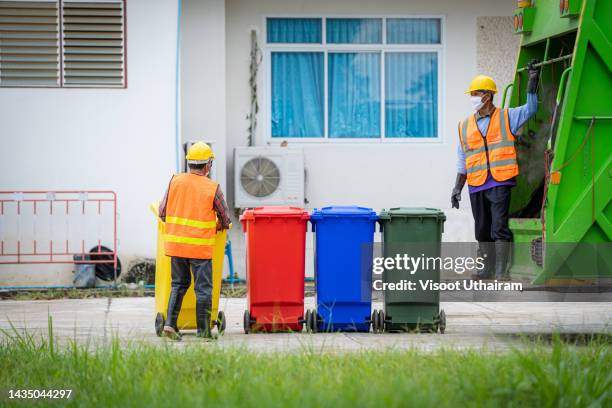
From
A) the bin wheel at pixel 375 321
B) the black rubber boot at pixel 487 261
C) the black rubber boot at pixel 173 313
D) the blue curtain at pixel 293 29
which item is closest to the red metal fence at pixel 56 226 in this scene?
the blue curtain at pixel 293 29

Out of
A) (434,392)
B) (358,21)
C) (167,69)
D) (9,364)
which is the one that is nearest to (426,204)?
(358,21)

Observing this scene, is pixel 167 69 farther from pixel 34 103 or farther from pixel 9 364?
pixel 9 364

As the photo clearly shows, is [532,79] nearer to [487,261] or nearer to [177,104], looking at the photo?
[487,261]

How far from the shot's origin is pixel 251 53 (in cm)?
1534

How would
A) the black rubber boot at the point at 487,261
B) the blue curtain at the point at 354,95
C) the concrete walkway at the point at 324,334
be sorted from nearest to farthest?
the concrete walkway at the point at 324,334 < the black rubber boot at the point at 487,261 < the blue curtain at the point at 354,95

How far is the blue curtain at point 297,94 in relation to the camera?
1546 cm

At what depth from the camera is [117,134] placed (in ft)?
48.4

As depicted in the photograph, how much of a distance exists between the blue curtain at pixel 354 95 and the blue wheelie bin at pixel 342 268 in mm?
5868

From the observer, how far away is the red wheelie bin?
9.78 metres

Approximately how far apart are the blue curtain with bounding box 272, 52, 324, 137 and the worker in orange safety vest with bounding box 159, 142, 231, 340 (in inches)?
239

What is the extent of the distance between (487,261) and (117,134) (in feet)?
20.8

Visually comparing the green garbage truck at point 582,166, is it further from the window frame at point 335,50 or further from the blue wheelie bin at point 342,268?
the window frame at point 335,50

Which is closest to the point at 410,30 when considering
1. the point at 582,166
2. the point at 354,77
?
the point at 354,77

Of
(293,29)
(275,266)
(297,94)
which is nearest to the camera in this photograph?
(275,266)
